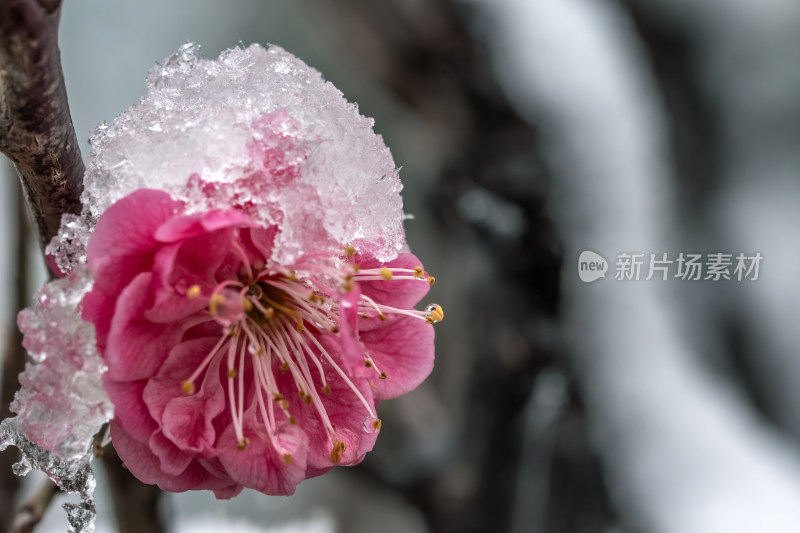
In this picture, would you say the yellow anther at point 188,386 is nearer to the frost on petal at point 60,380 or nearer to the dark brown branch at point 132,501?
the frost on petal at point 60,380

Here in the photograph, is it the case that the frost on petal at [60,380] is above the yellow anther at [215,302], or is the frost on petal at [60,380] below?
below

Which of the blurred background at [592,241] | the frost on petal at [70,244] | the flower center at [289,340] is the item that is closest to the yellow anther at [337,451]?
the flower center at [289,340]

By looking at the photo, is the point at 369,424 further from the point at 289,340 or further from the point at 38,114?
the point at 38,114

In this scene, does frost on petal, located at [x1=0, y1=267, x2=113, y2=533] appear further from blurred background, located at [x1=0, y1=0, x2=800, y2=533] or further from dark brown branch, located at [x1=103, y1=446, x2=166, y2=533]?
blurred background, located at [x1=0, y1=0, x2=800, y2=533]

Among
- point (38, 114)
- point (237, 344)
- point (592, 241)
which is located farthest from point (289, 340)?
point (592, 241)

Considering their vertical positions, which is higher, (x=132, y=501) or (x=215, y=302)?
(x=215, y=302)

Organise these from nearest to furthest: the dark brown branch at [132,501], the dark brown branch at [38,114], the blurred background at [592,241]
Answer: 1. the dark brown branch at [38,114]
2. the dark brown branch at [132,501]
3. the blurred background at [592,241]

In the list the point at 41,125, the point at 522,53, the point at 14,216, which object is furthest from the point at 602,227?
the point at 41,125

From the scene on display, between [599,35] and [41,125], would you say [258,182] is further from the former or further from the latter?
[599,35]
